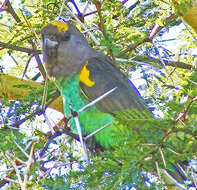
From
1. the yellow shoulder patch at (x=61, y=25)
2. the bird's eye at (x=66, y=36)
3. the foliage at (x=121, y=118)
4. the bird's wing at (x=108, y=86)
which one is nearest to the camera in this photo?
the foliage at (x=121, y=118)

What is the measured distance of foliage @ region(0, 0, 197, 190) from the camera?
7.57ft

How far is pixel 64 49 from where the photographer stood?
4602 mm

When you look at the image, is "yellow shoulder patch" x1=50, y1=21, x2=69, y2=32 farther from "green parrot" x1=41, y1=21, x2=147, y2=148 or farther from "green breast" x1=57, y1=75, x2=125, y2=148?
"green breast" x1=57, y1=75, x2=125, y2=148

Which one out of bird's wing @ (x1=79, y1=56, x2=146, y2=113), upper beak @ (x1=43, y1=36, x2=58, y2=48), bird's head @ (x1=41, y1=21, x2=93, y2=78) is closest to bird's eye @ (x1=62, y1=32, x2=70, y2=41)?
bird's head @ (x1=41, y1=21, x2=93, y2=78)

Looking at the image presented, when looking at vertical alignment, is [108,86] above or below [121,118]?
above

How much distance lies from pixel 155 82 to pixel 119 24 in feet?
2.12

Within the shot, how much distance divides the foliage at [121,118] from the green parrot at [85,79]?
0.49 ft

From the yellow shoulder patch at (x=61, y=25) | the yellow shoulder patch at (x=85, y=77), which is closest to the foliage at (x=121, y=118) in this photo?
the yellow shoulder patch at (x=61, y=25)

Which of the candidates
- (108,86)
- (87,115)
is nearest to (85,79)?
(108,86)

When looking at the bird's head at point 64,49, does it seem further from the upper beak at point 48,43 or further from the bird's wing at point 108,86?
the bird's wing at point 108,86

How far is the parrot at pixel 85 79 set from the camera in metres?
4.05

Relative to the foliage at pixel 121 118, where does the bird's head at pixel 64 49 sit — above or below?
above

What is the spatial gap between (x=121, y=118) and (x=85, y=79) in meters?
1.88

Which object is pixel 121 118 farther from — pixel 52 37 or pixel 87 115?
pixel 52 37
